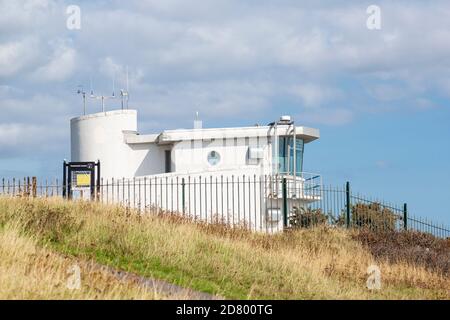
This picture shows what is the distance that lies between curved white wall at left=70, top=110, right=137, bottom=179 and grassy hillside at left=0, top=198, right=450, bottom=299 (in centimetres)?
2430

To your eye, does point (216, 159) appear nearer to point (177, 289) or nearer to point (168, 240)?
point (168, 240)

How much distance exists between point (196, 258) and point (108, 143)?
29970 mm

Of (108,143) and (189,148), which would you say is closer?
(189,148)

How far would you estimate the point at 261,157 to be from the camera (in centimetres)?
4291

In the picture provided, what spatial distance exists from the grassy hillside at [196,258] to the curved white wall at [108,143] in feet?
79.7

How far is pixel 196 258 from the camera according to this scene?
16.1 m

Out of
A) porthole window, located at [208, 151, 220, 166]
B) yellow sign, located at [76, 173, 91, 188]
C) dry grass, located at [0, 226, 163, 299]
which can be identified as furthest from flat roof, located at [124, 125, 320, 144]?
dry grass, located at [0, 226, 163, 299]

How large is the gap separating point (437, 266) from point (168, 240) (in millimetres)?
8878

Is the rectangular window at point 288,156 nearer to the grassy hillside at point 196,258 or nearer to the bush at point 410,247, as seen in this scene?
the bush at point 410,247

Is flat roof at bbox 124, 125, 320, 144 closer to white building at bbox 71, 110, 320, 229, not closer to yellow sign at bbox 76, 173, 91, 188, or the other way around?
white building at bbox 71, 110, 320, 229

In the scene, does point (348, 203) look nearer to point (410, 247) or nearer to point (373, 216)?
point (373, 216)

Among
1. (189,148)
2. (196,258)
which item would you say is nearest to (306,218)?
(189,148)

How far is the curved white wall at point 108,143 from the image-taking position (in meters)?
45.4
